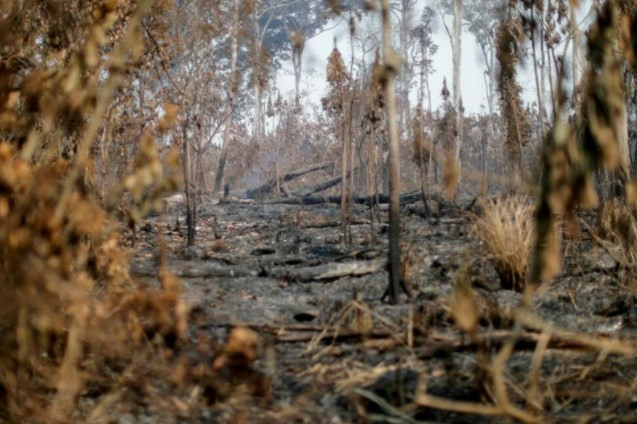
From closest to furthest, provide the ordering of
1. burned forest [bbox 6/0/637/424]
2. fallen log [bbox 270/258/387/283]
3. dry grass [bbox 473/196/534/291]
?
burned forest [bbox 6/0/637/424]
dry grass [bbox 473/196/534/291]
fallen log [bbox 270/258/387/283]

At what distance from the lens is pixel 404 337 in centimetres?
258

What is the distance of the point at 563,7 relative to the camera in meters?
5.69

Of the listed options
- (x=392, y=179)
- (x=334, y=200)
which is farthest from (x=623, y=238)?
(x=334, y=200)

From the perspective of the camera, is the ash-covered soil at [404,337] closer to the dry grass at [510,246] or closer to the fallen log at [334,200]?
the dry grass at [510,246]

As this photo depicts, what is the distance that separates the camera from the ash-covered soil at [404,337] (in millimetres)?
2111

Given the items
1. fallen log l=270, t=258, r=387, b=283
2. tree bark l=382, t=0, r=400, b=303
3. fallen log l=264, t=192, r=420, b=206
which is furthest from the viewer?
fallen log l=264, t=192, r=420, b=206

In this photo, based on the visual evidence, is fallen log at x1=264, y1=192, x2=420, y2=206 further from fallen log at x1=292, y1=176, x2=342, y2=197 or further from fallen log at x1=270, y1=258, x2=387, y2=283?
fallen log at x1=270, y1=258, x2=387, y2=283

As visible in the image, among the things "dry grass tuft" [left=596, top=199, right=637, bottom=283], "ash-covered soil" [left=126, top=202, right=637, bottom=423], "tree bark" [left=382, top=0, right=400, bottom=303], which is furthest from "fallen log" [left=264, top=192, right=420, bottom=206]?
"tree bark" [left=382, top=0, right=400, bottom=303]

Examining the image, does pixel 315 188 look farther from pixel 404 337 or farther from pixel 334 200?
pixel 404 337

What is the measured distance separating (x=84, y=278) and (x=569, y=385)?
5.18 ft

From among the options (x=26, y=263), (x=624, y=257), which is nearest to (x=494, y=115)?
(x=624, y=257)

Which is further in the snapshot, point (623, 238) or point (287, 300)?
point (623, 238)

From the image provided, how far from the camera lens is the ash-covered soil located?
2.11 metres

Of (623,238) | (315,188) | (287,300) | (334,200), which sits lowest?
(287,300)
